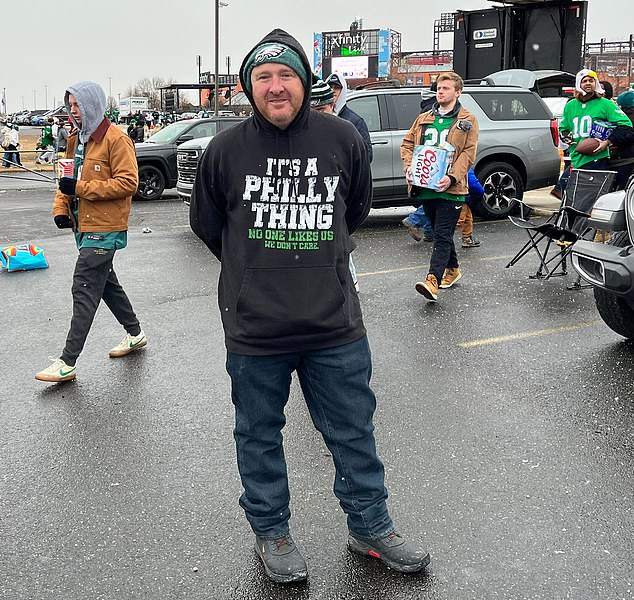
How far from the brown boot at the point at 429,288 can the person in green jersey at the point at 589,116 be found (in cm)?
309

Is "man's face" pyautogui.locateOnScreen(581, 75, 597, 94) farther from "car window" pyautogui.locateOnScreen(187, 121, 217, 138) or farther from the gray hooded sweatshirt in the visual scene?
"car window" pyautogui.locateOnScreen(187, 121, 217, 138)

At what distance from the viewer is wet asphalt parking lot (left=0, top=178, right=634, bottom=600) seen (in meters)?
2.98

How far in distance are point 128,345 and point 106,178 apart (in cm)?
123

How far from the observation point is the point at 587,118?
8.95m

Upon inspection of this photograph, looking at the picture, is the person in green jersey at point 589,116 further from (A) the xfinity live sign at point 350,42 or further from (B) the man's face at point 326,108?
(A) the xfinity live sign at point 350,42

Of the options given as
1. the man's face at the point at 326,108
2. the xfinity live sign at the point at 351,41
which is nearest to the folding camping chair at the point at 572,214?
the man's face at the point at 326,108

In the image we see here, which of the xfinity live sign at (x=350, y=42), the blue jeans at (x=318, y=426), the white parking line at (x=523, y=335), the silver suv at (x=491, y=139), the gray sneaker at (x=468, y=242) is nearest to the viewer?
the blue jeans at (x=318, y=426)

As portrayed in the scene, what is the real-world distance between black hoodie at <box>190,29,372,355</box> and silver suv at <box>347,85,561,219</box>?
8.48 meters

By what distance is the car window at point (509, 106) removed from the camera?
11992 millimetres

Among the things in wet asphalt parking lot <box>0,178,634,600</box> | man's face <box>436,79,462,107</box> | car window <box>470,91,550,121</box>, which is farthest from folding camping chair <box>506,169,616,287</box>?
car window <box>470,91,550,121</box>

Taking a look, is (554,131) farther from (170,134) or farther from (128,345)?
(128,345)

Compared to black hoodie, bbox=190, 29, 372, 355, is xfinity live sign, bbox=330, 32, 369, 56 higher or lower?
higher

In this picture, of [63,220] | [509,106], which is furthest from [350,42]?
[63,220]

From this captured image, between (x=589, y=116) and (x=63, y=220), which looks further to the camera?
(x=589, y=116)
